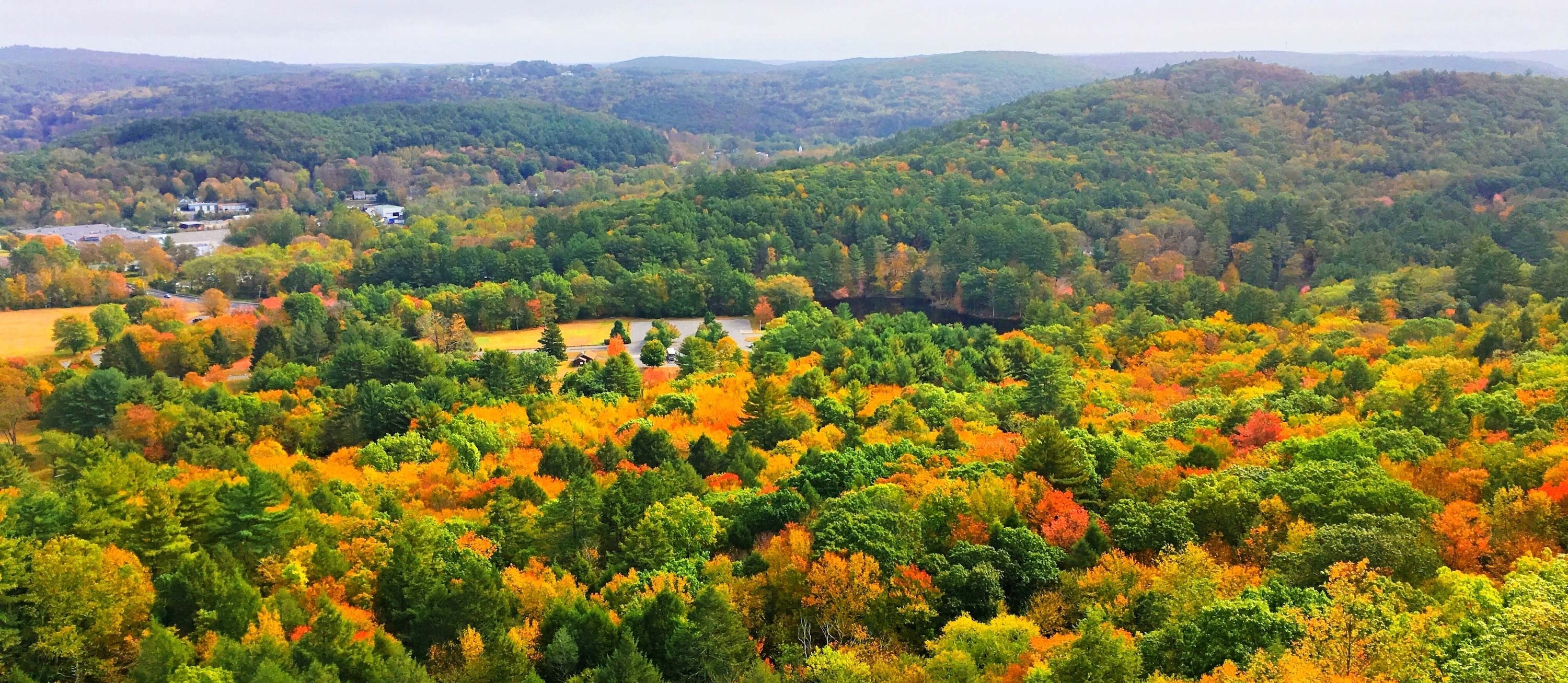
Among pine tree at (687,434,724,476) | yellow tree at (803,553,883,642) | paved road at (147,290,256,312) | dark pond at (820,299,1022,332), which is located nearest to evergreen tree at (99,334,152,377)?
paved road at (147,290,256,312)

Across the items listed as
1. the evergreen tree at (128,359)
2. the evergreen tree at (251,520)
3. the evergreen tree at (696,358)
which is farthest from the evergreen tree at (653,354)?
the evergreen tree at (251,520)

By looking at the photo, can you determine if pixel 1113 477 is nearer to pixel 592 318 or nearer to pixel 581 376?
pixel 581 376

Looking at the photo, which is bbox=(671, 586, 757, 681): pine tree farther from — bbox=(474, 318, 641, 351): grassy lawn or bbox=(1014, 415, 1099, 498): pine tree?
bbox=(474, 318, 641, 351): grassy lawn

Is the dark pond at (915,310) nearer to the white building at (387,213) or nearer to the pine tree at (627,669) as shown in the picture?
the white building at (387,213)

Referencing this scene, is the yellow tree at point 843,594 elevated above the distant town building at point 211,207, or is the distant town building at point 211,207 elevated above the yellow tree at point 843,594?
the yellow tree at point 843,594

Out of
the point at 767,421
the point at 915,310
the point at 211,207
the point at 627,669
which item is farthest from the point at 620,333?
the point at 211,207

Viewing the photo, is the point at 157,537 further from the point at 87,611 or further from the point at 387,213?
the point at 387,213
